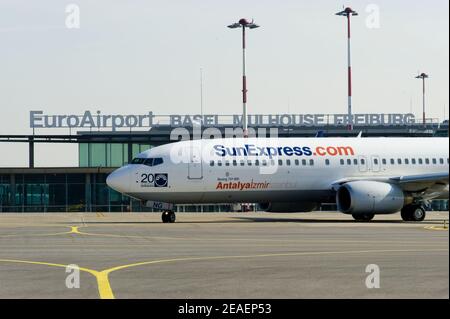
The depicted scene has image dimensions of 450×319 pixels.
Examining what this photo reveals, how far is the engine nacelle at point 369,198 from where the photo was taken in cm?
4672

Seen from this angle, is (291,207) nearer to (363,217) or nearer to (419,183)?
(363,217)

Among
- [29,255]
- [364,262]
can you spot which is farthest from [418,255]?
[29,255]

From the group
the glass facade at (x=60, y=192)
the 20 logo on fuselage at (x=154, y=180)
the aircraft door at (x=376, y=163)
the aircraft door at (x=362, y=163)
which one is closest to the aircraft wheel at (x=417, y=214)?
the aircraft door at (x=376, y=163)

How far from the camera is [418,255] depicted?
79.2 ft

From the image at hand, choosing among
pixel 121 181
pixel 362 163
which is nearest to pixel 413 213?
pixel 362 163

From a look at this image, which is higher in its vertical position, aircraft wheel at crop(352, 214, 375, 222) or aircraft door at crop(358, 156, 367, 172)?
aircraft door at crop(358, 156, 367, 172)

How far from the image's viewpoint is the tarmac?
16.5m

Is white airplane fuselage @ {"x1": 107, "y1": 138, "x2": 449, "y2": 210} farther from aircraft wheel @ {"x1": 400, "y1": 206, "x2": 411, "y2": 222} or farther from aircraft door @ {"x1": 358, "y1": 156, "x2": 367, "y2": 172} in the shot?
Result: aircraft wheel @ {"x1": 400, "y1": 206, "x2": 411, "y2": 222}

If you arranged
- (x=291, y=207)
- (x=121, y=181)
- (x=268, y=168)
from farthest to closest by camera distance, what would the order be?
(x=291, y=207), (x=268, y=168), (x=121, y=181)

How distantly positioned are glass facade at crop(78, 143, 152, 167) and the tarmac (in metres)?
48.0

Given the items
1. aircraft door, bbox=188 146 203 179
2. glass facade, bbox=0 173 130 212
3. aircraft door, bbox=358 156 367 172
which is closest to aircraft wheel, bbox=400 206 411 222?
aircraft door, bbox=358 156 367 172

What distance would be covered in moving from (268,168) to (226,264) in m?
26.3

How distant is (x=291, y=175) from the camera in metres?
→ 48.4
